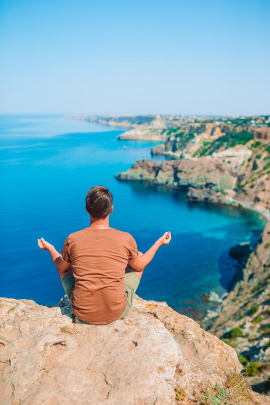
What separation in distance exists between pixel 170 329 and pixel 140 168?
266 ft

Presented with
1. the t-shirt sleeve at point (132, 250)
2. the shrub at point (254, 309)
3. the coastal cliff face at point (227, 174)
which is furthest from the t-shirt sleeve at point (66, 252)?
the coastal cliff face at point (227, 174)

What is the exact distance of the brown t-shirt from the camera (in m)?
3.86

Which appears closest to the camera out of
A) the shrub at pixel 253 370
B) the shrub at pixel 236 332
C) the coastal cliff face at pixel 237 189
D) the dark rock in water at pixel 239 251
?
the shrub at pixel 253 370

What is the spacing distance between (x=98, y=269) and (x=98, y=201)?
2.99 ft

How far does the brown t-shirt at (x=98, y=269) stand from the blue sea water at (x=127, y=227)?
26242 mm

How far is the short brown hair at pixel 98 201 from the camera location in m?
3.89

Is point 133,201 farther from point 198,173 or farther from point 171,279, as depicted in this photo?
point 171,279

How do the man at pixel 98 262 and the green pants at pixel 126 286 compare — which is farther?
the green pants at pixel 126 286

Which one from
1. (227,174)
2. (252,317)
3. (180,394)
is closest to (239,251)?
(252,317)

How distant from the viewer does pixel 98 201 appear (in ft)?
12.8

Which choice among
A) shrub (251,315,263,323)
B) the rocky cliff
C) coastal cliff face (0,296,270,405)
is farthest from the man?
the rocky cliff

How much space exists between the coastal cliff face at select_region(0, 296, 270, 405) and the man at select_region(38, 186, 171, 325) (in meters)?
0.39

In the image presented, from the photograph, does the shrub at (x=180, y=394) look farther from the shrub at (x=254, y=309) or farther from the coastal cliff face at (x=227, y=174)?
the coastal cliff face at (x=227, y=174)

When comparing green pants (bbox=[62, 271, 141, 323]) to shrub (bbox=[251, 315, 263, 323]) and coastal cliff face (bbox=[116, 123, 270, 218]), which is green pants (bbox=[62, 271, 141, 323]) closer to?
shrub (bbox=[251, 315, 263, 323])
